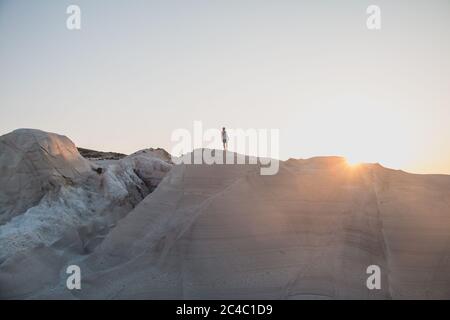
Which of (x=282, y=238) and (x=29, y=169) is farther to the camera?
(x=29, y=169)

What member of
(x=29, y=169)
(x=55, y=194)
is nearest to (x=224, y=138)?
(x=55, y=194)

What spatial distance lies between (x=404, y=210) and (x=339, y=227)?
1.14m

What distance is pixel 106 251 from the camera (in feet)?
27.7

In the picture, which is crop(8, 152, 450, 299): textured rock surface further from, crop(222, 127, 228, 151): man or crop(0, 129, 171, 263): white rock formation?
crop(222, 127, 228, 151): man

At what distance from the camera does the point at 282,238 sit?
293 inches

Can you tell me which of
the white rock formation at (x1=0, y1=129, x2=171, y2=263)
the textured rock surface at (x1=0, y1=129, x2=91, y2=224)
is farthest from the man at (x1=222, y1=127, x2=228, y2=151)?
the textured rock surface at (x1=0, y1=129, x2=91, y2=224)

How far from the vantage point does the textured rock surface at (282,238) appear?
6930mm

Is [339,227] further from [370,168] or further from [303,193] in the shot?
[370,168]

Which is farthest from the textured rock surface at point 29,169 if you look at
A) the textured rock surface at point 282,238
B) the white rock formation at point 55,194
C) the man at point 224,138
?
the man at point 224,138

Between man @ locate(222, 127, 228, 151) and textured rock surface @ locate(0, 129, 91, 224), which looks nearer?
textured rock surface @ locate(0, 129, 91, 224)

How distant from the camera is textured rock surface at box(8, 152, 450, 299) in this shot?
6.93 metres

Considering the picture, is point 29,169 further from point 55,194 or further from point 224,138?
point 224,138

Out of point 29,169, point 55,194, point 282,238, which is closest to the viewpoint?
point 282,238
